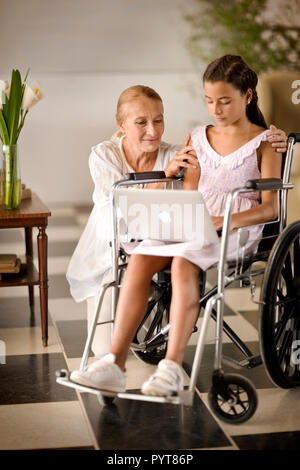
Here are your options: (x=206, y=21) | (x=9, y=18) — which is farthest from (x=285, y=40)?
(x=9, y=18)

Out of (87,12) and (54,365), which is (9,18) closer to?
(87,12)

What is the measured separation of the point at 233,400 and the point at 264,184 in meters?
0.57

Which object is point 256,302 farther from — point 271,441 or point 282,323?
point 271,441

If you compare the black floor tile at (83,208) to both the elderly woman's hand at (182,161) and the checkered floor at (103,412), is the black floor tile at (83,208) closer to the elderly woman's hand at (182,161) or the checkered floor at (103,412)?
the checkered floor at (103,412)

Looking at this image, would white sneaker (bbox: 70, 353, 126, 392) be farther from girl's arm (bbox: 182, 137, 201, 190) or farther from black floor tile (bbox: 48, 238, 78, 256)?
black floor tile (bbox: 48, 238, 78, 256)

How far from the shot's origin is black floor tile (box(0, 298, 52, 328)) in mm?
2732

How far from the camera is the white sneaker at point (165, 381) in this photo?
67.1 inches

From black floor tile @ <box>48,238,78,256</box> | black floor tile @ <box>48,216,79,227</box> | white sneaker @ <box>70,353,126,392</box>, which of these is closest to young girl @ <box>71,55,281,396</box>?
white sneaker @ <box>70,353,126,392</box>

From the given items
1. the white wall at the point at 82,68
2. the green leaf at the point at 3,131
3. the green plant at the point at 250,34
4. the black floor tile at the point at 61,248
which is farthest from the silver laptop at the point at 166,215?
the green plant at the point at 250,34

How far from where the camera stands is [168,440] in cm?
179

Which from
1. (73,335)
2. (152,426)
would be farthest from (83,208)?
(152,426)

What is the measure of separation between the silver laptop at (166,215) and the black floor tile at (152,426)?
0.48m

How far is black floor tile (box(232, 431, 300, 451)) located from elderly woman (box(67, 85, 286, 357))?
710 mm
